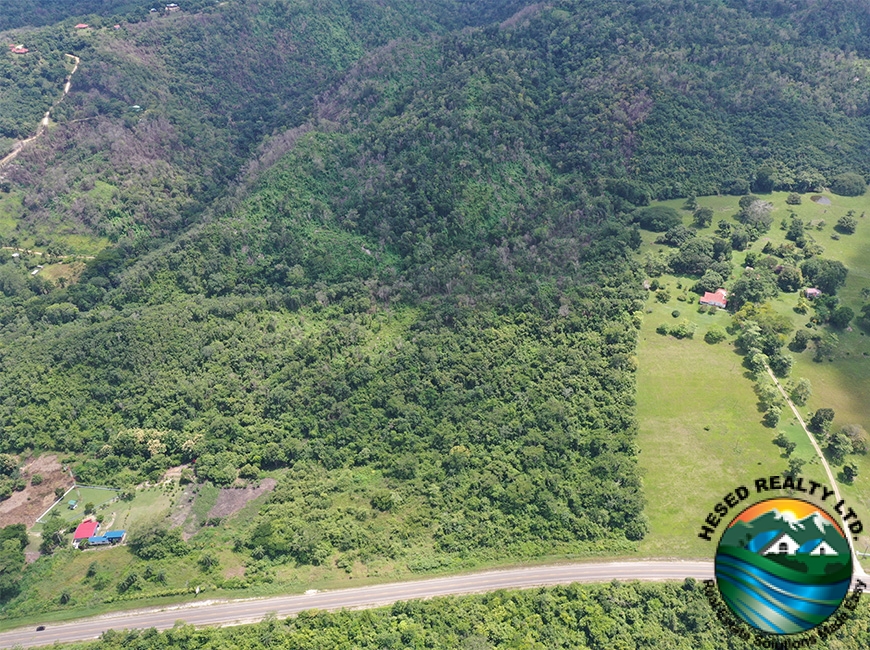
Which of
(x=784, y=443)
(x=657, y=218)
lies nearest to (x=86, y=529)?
(x=784, y=443)

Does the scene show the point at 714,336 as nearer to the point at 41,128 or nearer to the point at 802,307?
the point at 802,307

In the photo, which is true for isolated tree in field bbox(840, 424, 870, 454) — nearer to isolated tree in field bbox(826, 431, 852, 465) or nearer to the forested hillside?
isolated tree in field bbox(826, 431, 852, 465)

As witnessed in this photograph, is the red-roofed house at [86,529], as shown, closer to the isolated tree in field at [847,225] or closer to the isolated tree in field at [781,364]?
the isolated tree in field at [781,364]

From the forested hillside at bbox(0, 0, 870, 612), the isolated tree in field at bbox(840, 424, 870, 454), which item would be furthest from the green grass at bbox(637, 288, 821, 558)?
the isolated tree in field at bbox(840, 424, 870, 454)

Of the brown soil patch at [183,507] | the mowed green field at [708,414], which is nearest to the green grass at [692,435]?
the mowed green field at [708,414]

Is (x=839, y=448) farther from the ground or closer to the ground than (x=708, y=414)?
closer to the ground

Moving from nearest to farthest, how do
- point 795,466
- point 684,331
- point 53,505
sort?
Result: point 795,466
point 53,505
point 684,331
